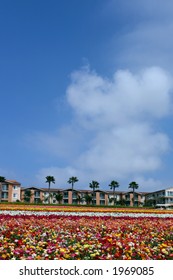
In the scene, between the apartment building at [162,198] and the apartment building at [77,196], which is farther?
the apartment building at [77,196]

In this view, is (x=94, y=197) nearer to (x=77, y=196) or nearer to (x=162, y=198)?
(x=77, y=196)

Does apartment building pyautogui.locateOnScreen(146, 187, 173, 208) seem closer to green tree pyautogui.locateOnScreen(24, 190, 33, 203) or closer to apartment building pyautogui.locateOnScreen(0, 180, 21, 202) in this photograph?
green tree pyautogui.locateOnScreen(24, 190, 33, 203)

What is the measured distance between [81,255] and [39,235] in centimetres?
337

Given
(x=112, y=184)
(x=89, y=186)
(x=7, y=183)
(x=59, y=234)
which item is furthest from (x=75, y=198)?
(x=59, y=234)

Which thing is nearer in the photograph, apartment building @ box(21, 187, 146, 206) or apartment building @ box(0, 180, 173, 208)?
apartment building @ box(0, 180, 173, 208)

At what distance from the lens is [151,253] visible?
8766mm

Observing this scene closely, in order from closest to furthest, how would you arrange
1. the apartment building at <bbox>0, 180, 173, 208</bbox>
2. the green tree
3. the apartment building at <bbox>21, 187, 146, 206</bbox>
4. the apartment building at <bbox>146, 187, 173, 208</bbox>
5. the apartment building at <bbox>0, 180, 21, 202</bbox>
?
the apartment building at <bbox>0, 180, 21, 202</bbox> < the green tree < the apartment building at <bbox>0, 180, 173, 208</bbox> < the apartment building at <bbox>146, 187, 173, 208</bbox> < the apartment building at <bbox>21, 187, 146, 206</bbox>

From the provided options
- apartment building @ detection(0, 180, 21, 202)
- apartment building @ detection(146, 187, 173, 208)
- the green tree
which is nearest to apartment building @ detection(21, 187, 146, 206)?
the green tree

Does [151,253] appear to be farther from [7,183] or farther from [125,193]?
[125,193]

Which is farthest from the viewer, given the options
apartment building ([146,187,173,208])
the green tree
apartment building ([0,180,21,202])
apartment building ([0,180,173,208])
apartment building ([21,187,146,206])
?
apartment building ([21,187,146,206])

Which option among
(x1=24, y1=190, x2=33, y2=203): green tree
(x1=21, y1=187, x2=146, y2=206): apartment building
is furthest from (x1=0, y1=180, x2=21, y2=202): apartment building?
(x1=21, y1=187, x2=146, y2=206): apartment building

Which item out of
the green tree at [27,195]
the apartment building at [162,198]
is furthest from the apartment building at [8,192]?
the apartment building at [162,198]

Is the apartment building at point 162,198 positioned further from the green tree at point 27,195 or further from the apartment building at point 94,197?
the green tree at point 27,195
